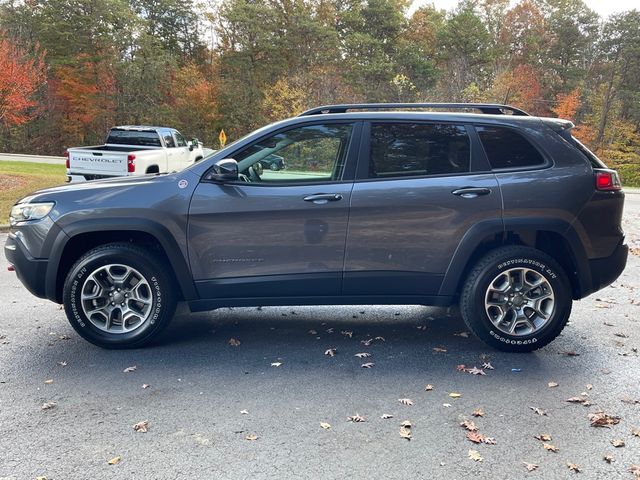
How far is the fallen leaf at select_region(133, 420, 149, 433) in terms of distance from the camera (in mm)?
3188

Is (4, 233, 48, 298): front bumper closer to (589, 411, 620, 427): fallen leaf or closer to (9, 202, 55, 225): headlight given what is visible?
(9, 202, 55, 225): headlight

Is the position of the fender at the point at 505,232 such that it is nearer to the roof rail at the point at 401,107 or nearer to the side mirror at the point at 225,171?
the roof rail at the point at 401,107

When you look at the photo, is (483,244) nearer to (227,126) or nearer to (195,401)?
A: (195,401)

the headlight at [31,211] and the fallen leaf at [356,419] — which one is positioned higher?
the headlight at [31,211]

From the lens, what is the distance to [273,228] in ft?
14.2

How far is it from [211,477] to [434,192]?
2.69 metres

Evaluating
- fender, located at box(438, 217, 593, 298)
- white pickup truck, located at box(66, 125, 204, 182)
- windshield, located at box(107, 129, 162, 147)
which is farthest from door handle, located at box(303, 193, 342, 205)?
windshield, located at box(107, 129, 162, 147)

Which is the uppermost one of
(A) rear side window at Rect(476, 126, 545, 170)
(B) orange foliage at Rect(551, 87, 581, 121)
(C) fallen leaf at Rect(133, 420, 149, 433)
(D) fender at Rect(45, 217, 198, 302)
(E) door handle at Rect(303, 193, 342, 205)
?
(B) orange foliage at Rect(551, 87, 581, 121)

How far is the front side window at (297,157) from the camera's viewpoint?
4.44 metres

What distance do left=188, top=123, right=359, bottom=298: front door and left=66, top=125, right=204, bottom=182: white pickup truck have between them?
32.0 feet

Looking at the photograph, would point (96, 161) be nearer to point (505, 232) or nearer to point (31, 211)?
point (31, 211)

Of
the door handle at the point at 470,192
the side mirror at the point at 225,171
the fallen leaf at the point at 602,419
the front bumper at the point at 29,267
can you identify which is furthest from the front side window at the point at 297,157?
the fallen leaf at the point at 602,419

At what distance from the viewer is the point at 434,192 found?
4332mm

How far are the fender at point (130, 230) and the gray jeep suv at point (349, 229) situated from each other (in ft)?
0.04
